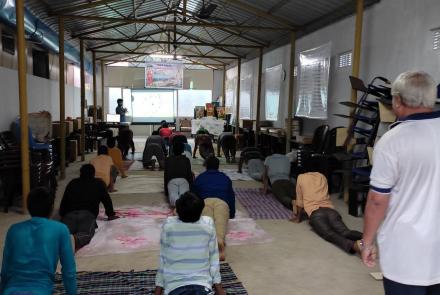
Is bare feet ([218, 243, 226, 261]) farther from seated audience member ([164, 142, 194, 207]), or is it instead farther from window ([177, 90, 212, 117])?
window ([177, 90, 212, 117])

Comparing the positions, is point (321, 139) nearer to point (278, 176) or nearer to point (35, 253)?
point (278, 176)

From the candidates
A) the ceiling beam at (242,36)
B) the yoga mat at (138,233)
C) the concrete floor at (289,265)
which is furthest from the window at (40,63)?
the concrete floor at (289,265)

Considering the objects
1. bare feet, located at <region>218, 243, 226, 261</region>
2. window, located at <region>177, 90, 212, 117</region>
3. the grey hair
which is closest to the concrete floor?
bare feet, located at <region>218, 243, 226, 261</region>

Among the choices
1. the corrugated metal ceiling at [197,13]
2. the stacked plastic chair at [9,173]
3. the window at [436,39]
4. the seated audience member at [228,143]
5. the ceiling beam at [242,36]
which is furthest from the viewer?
the ceiling beam at [242,36]

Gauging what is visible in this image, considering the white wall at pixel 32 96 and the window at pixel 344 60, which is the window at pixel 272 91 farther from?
the white wall at pixel 32 96

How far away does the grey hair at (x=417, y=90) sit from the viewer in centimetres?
156

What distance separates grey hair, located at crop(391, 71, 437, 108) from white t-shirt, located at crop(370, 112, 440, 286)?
0.17 feet

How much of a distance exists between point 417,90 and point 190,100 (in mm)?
17533

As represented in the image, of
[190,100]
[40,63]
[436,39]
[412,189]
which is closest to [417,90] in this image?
[412,189]

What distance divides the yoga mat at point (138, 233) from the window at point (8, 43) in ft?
13.6

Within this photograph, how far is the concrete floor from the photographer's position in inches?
125

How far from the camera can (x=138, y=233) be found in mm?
4355

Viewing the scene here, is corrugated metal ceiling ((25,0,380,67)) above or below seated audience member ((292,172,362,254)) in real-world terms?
above

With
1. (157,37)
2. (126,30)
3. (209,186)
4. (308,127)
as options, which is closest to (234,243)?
(209,186)
